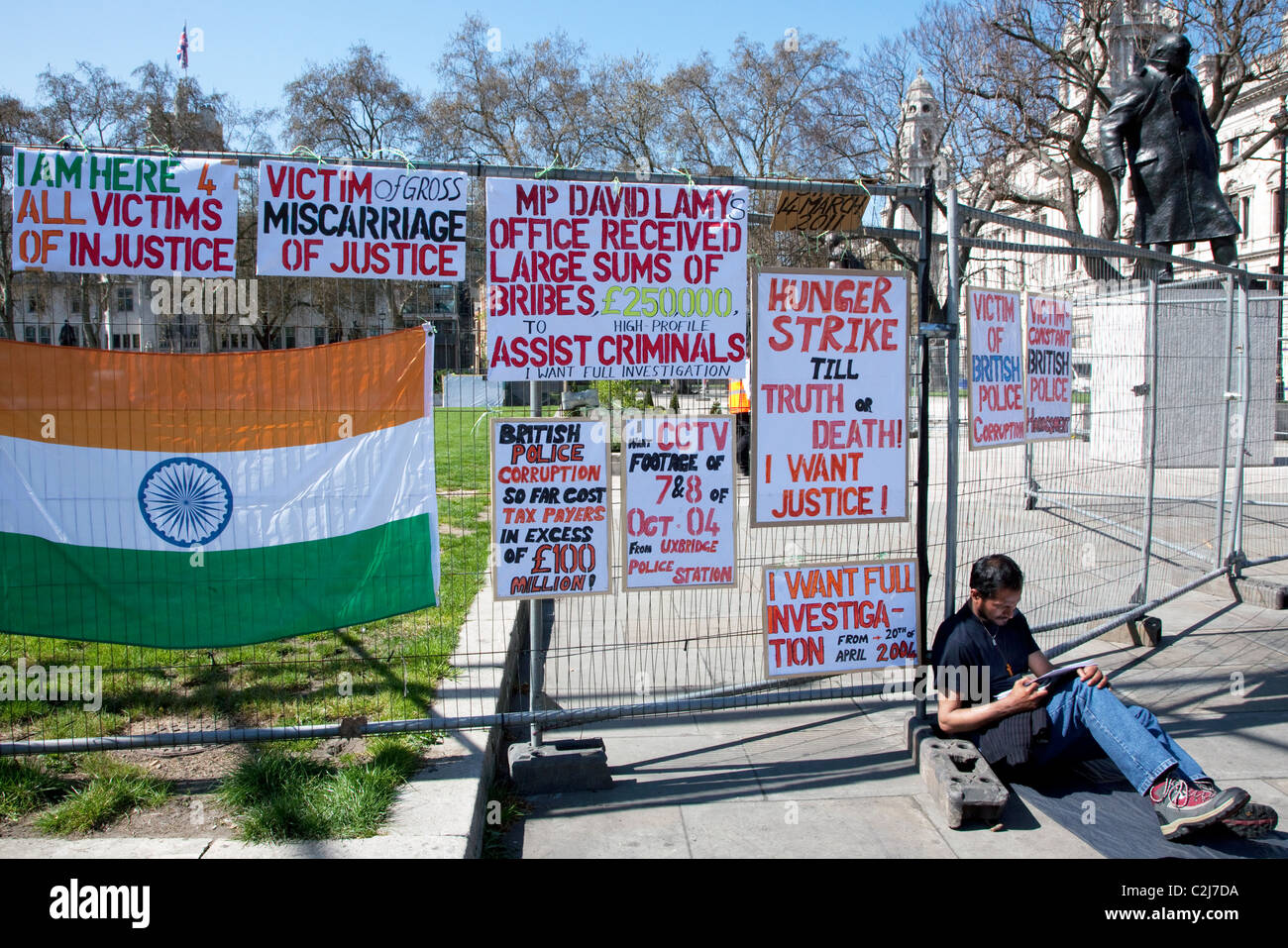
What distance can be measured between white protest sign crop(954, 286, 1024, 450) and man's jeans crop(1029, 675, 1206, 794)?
55.4 inches

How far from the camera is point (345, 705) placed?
15.6ft

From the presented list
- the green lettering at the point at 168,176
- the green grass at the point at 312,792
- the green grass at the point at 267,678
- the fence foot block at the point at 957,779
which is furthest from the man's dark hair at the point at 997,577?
the green lettering at the point at 168,176

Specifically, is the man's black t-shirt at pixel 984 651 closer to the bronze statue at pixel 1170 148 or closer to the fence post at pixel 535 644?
the fence post at pixel 535 644

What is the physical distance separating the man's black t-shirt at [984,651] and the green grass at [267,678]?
7.65 feet

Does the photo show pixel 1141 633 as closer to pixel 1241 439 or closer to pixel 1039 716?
pixel 1241 439

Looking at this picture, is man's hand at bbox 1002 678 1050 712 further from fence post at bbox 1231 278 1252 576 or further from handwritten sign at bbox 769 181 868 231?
fence post at bbox 1231 278 1252 576

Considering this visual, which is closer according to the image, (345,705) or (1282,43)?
(345,705)

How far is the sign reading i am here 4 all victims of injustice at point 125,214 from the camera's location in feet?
12.5

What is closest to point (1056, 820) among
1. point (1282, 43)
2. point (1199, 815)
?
point (1199, 815)

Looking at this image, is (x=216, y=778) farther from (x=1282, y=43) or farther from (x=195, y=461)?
(x=1282, y=43)

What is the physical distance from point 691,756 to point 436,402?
2.22m

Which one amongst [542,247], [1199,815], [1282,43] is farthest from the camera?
[1282,43]

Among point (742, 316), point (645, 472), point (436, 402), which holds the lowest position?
point (645, 472)

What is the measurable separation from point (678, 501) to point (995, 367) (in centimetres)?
199
